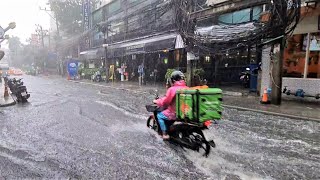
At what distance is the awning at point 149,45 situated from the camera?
1839 cm

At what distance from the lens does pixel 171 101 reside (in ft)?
20.7

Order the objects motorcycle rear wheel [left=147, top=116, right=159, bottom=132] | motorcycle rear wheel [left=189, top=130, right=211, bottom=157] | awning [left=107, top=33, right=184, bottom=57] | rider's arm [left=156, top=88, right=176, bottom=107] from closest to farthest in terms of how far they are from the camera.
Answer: motorcycle rear wheel [left=189, top=130, right=211, bottom=157]
rider's arm [left=156, top=88, right=176, bottom=107]
motorcycle rear wheel [left=147, top=116, right=159, bottom=132]
awning [left=107, top=33, right=184, bottom=57]

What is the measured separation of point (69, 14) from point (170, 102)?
167ft

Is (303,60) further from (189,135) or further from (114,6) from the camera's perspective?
(114,6)

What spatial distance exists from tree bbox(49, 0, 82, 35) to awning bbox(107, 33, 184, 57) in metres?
25.7

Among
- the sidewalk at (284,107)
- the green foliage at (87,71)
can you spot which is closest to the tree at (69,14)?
the green foliage at (87,71)

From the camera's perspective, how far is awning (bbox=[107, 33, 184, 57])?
1839 cm

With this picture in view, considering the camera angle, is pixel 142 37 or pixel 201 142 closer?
pixel 201 142

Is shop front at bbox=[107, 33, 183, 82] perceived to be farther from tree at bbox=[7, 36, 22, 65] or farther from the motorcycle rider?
tree at bbox=[7, 36, 22, 65]

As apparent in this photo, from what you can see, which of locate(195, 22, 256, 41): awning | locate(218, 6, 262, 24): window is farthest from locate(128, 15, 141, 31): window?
locate(195, 22, 256, 41): awning

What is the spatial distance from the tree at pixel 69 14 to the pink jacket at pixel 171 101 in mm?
49751

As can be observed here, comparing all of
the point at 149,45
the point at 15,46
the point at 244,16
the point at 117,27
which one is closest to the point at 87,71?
the point at 117,27

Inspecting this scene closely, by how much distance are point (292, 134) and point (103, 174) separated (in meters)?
5.46

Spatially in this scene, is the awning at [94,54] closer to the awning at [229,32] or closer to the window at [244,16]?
the window at [244,16]
